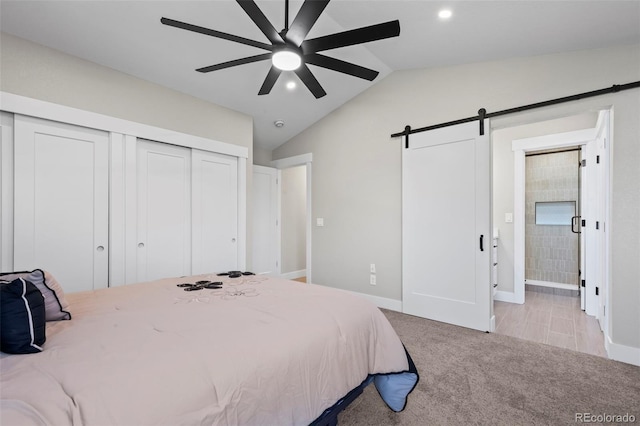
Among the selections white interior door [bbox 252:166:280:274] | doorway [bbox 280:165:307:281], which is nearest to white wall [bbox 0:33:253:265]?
white interior door [bbox 252:166:280:274]

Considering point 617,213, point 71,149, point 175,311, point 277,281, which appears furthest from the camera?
point 71,149

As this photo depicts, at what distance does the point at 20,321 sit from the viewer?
41.6 inches

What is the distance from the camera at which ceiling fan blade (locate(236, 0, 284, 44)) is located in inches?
62.3

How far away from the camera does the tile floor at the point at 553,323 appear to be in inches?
111

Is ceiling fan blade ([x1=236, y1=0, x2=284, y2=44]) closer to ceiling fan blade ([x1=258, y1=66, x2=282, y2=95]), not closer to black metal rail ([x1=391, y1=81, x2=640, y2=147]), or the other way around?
ceiling fan blade ([x1=258, y1=66, x2=282, y2=95])

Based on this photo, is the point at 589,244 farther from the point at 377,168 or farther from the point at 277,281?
the point at 277,281

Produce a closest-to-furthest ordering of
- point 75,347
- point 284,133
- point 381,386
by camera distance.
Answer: point 75,347 → point 381,386 → point 284,133

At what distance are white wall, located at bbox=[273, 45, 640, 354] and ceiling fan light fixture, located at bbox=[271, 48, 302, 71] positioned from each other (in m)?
2.09

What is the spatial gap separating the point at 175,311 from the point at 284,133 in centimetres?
376

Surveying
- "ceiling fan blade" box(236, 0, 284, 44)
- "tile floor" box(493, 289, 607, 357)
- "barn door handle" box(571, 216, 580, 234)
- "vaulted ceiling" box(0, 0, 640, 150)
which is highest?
"vaulted ceiling" box(0, 0, 640, 150)

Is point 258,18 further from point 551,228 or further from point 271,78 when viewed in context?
point 551,228

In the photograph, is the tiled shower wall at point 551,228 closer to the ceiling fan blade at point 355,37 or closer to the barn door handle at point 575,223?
the barn door handle at point 575,223

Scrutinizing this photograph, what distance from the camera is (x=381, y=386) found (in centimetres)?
171

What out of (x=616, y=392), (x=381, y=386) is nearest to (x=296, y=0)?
(x=381, y=386)
